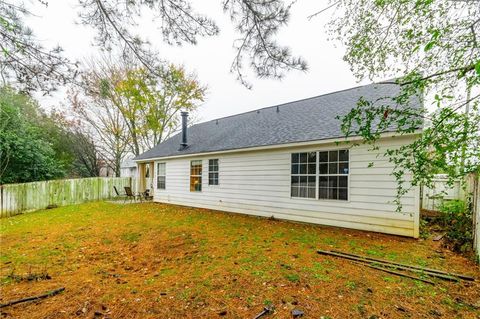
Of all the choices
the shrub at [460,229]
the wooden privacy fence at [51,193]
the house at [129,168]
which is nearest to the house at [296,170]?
the shrub at [460,229]

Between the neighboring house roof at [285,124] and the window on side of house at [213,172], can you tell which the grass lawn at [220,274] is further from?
the window on side of house at [213,172]

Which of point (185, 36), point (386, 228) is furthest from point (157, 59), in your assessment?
point (386, 228)

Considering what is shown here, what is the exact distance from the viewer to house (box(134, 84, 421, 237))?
20.1ft

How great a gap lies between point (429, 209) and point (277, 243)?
7.70 meters

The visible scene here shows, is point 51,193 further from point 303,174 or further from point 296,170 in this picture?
point 303,174

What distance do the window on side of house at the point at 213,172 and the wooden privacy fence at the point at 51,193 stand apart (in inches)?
301

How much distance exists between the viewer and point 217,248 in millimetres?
5055

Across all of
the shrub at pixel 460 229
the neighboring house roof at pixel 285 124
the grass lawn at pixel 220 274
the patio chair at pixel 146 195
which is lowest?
the patio chair at pixel 146 195

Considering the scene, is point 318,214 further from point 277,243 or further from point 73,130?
point 73,130

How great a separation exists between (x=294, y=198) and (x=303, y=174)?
2.84 feet

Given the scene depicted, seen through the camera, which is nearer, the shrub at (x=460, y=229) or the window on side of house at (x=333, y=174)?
the shrub at (x=460, y=229)

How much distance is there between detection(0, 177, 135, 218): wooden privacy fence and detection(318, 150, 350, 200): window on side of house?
40.3ft

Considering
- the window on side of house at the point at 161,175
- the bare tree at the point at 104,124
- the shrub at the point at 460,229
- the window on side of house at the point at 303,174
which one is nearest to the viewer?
the shrub at the point at 460,229

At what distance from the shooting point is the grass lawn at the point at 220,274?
2734mm
